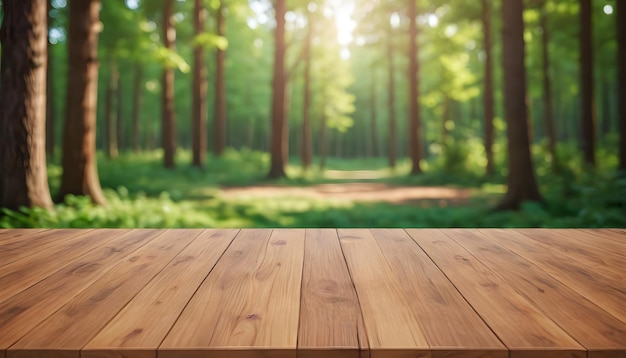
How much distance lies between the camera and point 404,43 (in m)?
24.0

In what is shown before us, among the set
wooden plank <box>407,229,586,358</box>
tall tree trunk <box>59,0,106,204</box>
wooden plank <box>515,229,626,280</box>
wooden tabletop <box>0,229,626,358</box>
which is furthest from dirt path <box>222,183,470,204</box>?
wooden plank <box>407,229,586,358</box>

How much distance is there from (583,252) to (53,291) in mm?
3092

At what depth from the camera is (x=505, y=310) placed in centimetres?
194

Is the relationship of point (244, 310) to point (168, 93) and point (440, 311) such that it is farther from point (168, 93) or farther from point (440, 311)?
point (168, 93)

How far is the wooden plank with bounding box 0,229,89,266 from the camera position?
295 centimetres

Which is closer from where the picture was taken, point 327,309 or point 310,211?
point 327,309

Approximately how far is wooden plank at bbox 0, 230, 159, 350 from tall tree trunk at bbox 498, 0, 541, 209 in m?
7.29

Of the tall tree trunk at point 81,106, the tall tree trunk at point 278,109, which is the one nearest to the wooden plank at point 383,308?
the tall tree trunk at point 81,106

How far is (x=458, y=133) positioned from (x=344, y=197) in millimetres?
10194

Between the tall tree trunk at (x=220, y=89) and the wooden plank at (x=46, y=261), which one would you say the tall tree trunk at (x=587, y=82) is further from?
the wooden plank at (x=46, y=261)

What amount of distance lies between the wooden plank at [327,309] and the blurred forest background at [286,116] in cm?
432

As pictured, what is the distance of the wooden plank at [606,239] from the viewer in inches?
127

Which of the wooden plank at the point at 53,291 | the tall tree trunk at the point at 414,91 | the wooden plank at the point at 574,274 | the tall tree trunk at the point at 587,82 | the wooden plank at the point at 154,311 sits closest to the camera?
the wooden plank at the point at 154,311

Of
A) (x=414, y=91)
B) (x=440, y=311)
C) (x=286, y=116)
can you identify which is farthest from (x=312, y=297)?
(x=414, y=91)
